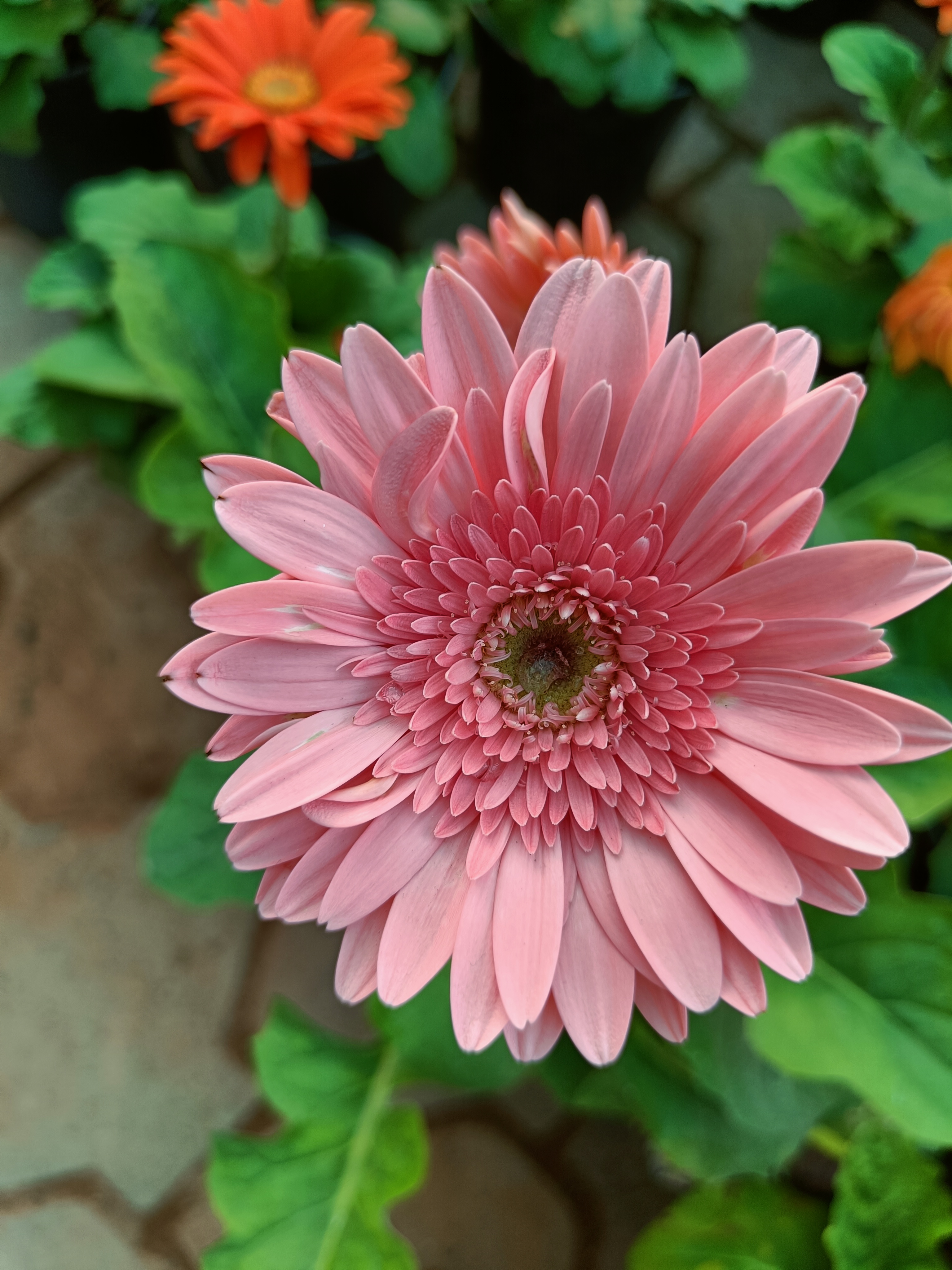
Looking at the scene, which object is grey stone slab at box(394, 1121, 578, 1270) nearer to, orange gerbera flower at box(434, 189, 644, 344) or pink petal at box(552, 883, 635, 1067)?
pink petal at box(552, 883, 635, 1067)

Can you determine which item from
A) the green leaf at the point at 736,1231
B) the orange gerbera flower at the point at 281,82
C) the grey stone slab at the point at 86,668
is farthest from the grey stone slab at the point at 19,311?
the green leaf at the point at 736,1231

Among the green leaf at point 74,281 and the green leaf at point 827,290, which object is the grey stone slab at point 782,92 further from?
the green leaf at point 74,281

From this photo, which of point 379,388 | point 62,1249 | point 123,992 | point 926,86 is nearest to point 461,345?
point 379,388

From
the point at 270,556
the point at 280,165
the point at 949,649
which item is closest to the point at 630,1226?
the point at 949,649

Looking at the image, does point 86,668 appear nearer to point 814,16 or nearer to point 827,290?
point 827,290

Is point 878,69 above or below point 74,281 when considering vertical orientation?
above
